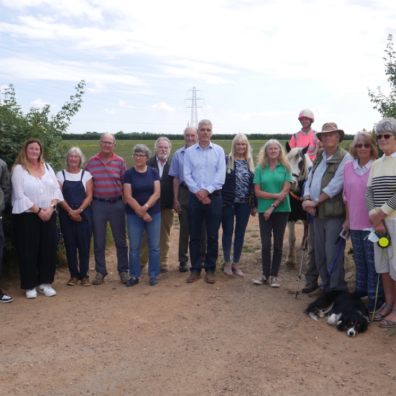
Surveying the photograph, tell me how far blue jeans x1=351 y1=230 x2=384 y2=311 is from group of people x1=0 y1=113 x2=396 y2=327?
1 centimetres

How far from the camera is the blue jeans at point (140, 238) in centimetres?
653

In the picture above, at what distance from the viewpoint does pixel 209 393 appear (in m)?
3.82

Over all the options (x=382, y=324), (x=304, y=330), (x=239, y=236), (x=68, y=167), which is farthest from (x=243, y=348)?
(x=68, y=167)

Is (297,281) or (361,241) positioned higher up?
(361,241)

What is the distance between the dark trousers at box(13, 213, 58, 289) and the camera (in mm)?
6117

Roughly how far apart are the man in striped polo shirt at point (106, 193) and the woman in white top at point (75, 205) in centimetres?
10

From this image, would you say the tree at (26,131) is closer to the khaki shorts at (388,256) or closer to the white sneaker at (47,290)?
the white sneaker at (47,290)

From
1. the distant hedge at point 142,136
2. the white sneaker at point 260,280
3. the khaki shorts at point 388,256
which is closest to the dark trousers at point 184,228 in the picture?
the white sneaker at point 260,280

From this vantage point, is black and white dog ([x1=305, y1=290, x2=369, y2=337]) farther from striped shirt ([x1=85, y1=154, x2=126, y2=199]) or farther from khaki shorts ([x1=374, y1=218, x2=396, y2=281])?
striped shirt ([x1=85, y1=154, x2=126, y2=199])

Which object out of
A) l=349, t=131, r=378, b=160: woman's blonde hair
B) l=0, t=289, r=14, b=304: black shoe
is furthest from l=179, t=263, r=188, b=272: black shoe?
l=349, t=131, r=378, b=160: woman's blonde hair

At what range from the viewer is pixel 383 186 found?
4965 mm

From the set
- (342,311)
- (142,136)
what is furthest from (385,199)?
(142,136)

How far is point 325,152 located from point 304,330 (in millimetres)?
2110

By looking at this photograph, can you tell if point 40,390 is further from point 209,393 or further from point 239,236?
point 239,236
